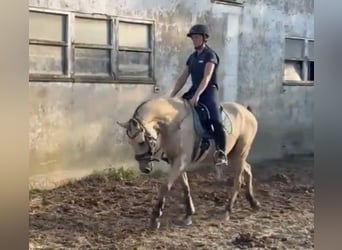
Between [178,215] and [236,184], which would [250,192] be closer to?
[236,184]

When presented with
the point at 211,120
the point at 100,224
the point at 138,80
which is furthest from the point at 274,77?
the point at 100,224

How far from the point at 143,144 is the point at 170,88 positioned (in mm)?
194

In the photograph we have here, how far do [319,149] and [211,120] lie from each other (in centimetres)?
36

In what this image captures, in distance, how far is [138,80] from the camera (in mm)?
1954

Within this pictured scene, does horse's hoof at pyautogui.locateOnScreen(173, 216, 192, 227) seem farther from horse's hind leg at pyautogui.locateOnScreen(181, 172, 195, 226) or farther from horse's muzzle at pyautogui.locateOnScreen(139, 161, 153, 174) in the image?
horse's muzzle at pyautogui.locateOnScreen(139, 161, 153, 174)

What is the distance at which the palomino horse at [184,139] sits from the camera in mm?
1938

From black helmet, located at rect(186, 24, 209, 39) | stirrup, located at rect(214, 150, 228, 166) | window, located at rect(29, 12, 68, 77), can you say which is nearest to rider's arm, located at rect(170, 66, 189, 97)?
black helmet, located at rect(186, 24, 209, 39)

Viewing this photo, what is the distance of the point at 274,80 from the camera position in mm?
2088

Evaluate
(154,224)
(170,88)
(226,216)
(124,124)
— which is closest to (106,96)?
(124,124)

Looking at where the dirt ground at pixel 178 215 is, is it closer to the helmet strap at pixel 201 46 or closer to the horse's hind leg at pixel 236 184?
the horse's hind leg at pixel 236 184

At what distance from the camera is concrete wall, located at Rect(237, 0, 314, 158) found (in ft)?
6.70

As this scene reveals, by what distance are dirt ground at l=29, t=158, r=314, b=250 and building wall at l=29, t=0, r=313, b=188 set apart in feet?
0.24
